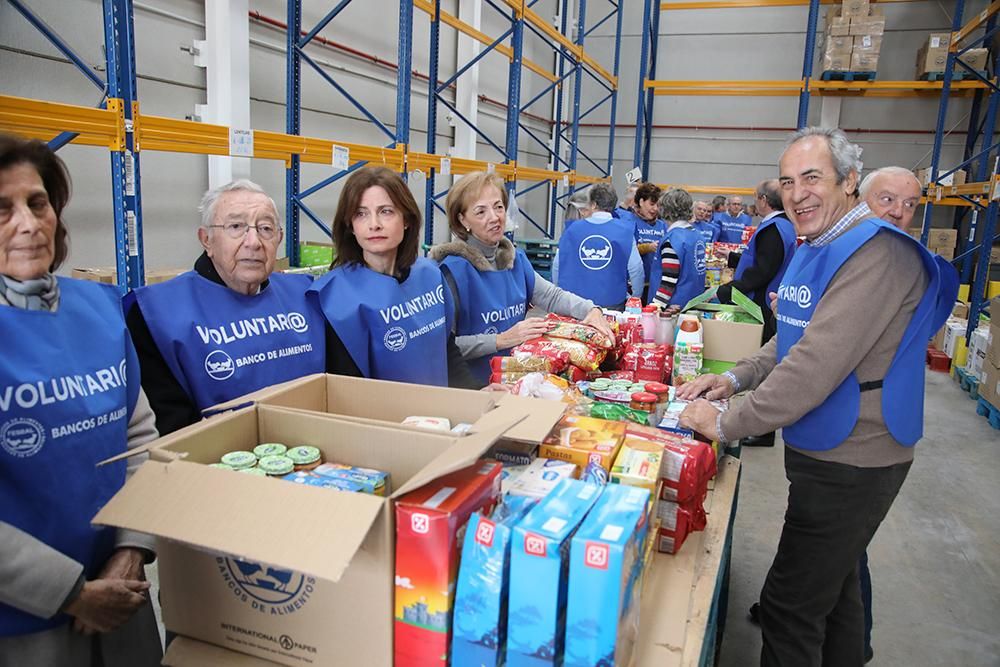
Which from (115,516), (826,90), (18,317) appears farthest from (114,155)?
(826,90)

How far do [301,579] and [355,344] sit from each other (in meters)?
1.11

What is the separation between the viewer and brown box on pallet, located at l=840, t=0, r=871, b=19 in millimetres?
9922

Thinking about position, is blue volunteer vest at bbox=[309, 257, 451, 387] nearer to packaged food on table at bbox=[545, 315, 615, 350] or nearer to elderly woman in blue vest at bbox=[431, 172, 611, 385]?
elderly woman in blue vest at bbox=[431, 172, 611, 385]

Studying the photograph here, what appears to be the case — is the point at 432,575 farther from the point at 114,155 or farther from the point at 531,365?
the point at 114,155

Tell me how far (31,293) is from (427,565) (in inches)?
37.7

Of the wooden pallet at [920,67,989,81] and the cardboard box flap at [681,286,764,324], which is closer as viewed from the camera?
the cardboard box flap at [681,286,764,324]

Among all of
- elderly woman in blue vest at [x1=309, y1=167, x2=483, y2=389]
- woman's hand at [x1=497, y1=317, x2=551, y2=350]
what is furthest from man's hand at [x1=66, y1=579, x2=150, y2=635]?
woman's hand at [x1=497, y1=317, x2=551, y2=350]

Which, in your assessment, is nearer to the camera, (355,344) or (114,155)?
(355,344)

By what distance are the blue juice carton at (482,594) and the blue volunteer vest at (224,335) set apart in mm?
1030

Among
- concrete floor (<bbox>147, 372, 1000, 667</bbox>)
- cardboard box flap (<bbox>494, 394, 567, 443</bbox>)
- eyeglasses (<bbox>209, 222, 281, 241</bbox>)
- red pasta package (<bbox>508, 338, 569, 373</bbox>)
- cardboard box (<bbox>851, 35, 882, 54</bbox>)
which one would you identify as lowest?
concrete floor (<bbox>147, 372, 1000, 667</bbox>)

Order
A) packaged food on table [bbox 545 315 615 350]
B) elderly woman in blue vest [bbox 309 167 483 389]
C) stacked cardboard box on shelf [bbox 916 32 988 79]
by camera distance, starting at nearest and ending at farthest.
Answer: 1. elderly woman in blue vest [bbox 309 167 483 389]
2. packaged food on table [bbox 545 315 615 350]
3. stacked cardboard box on shelf [bbox 916 32 988 79]

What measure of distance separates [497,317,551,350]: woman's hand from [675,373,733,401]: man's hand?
0.60 m

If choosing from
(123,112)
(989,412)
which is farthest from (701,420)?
(989,412)

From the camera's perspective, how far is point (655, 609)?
1337 mm
